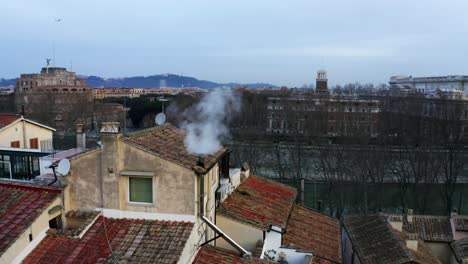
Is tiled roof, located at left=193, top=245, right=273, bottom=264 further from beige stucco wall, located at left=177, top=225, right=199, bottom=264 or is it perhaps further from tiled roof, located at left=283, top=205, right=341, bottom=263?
tiled roof, located at left=283, top=205, right=341, bottom=263

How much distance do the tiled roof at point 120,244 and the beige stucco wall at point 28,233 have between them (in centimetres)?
25

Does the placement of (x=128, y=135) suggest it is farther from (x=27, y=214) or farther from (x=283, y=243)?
(x=283, y=243)

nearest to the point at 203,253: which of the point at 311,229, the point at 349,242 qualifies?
the point at 311,229

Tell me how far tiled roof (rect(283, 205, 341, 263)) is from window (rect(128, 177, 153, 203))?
163 inches

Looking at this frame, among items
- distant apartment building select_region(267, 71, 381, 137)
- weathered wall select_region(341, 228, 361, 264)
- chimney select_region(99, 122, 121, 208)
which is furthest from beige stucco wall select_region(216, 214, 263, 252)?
distant apartment building select_region(267, 71, 381, 137)

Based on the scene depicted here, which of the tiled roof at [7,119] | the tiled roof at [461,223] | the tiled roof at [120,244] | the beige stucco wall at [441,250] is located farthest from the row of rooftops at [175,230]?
the tiled roof at [7,119]

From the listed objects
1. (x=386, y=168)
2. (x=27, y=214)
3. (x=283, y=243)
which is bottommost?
(x=386, y=168)

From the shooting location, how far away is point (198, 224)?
8453 millimetres

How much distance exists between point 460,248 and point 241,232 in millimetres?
9813

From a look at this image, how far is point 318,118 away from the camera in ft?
138

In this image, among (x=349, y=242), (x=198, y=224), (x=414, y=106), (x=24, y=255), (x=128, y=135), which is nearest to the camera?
(x=24, y=255)

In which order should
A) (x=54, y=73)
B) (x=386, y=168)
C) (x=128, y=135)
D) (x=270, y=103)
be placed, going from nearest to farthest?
(x=128, y=135) → (x=386, y=168) → (x=270, y=103) → (x=54, y=73)

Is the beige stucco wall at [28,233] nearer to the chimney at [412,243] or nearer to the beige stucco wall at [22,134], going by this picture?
the beige stucco wall at [22,134]

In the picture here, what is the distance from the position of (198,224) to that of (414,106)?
52.6 metres
